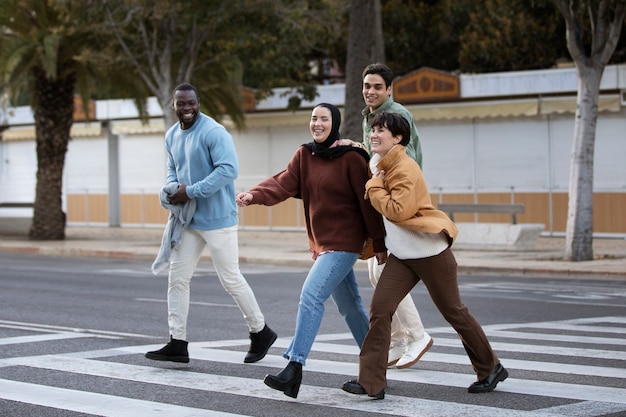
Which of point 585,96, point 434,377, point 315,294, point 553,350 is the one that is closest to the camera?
point 315,294

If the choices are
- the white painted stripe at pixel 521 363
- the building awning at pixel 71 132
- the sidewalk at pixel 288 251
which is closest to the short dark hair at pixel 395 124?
the white painted stripe at pixel 521 363

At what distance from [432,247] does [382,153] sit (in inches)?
25.5

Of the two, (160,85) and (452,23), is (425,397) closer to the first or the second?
(160,85)

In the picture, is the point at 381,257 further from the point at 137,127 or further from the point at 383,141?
the point at 137,127

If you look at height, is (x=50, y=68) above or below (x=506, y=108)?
above

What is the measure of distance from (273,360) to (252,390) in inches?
52.7

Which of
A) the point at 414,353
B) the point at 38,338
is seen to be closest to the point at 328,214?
the point at 414,353

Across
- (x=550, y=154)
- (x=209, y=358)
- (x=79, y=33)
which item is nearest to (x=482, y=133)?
(x=550, y=154)

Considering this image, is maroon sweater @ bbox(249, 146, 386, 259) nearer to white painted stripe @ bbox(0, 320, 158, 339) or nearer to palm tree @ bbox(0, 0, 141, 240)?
white painted stripe @ bbox(0, 320, 158, 339)

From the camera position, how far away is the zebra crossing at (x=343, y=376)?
6.77 meters

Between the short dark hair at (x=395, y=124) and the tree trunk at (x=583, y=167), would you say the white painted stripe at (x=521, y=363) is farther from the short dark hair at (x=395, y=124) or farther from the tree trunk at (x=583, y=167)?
the tree trunk at (x=583, y=167)

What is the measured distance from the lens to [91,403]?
7.02 meters

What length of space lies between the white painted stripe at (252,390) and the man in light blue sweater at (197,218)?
0.29 metres

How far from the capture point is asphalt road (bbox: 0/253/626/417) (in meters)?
6.87
